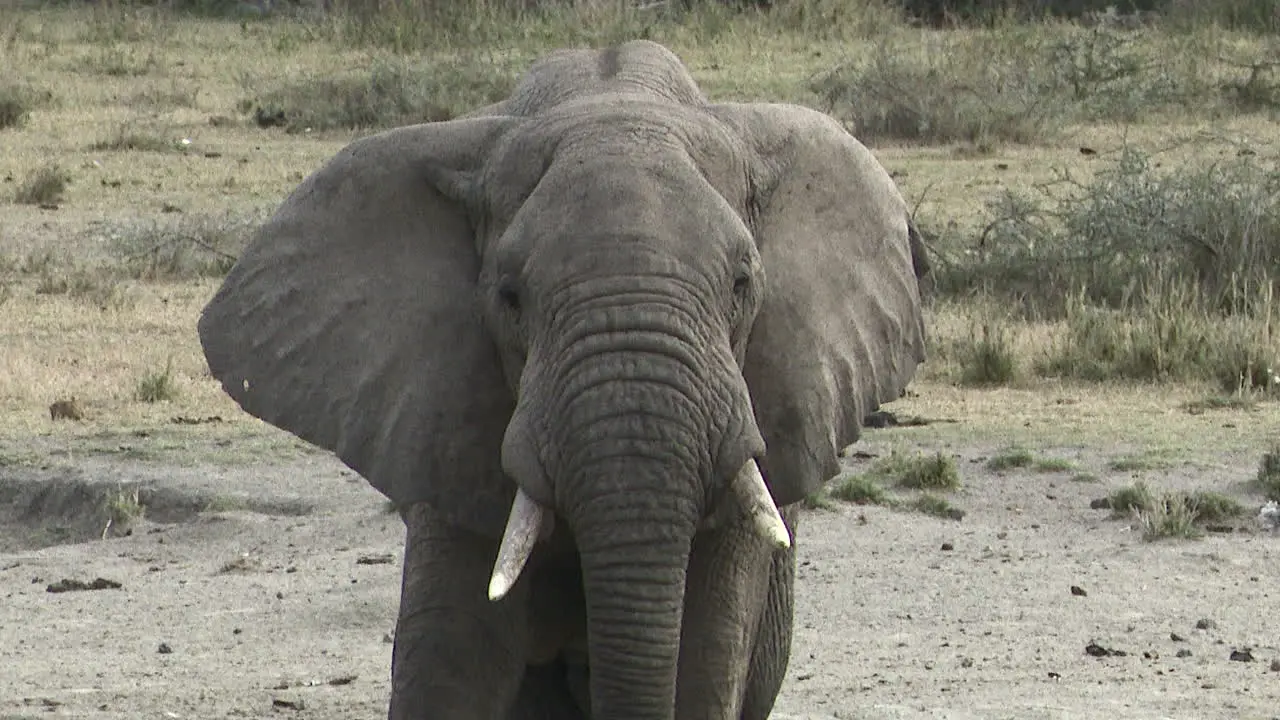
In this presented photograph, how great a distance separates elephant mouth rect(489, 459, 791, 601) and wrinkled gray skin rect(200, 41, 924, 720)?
0.10ft

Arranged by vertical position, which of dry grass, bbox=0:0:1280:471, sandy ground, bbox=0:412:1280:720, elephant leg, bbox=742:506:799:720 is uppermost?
elephant leg, bbox=742:506:799:720

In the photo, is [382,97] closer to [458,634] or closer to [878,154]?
[878,154]

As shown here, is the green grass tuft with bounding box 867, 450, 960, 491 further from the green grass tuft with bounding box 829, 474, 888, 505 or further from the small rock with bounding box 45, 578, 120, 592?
the small rock with bounding box 45, 578, 120, 592

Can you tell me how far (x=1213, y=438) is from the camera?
9.05 meters

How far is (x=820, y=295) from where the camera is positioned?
4.35 meters

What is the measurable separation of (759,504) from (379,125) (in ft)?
45.6

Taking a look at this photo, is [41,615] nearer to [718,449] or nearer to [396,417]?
[396,417]

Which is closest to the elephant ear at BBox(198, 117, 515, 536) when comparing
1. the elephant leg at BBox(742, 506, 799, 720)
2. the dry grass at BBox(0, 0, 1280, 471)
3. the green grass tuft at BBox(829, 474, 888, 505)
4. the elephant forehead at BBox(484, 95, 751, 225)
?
the elephant forehead at BBox(484, 95, 751, 225)

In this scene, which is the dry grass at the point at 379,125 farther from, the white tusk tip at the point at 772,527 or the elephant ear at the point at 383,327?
the white tusk tip at the point at 772,527

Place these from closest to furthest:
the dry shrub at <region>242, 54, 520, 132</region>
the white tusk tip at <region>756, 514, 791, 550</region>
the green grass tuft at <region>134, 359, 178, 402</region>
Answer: the white tusk tip at <region>756, 514, 791, 550</region>, the green grass tuft at <region>134, 359, 178, 402</region>, the dry shrub at <region>242, 54, 520, 132</region>

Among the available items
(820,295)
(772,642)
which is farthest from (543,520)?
(772,642)

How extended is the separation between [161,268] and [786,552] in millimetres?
7988

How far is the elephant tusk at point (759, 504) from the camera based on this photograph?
12.5 ft

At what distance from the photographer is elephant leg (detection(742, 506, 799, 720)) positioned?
4938 mm
